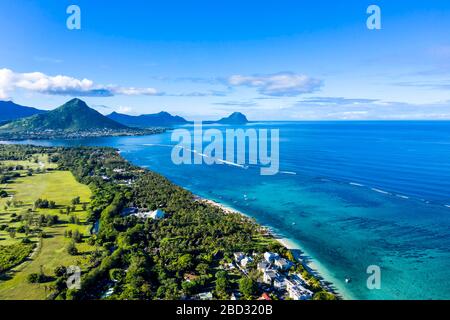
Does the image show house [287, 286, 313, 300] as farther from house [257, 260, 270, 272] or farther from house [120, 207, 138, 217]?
house [120, 207, 138, 217]

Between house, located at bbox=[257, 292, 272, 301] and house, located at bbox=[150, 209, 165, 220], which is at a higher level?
house, located at bbox=[150, 209, 165, 220]

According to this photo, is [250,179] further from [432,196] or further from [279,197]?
[432,196]

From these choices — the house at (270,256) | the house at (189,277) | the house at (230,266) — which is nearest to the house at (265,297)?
the house at (230,266)

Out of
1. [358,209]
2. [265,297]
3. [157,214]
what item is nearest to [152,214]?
[157,214]

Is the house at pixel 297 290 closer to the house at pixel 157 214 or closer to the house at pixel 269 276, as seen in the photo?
the house at pixel 269 276

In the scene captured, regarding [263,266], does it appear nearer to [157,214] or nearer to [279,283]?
[279,283]

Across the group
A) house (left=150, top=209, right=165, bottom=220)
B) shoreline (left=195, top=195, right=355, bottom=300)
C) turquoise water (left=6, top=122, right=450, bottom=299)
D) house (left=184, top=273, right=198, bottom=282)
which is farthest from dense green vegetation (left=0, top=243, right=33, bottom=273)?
turquoise water (left=6, top=122, right=450, bottom=299)

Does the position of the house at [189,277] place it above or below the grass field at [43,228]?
below
